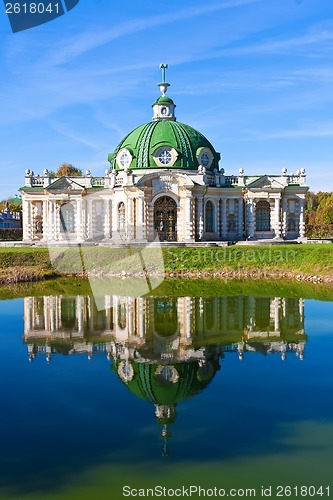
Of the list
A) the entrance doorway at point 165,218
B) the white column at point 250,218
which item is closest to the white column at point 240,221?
the white column at point 250,218

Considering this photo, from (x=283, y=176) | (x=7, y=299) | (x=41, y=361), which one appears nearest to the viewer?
(x=41, y=361)

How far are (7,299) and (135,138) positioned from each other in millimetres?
24986

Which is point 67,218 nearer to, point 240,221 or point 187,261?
point 240,221

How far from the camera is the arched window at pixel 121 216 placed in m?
46.8

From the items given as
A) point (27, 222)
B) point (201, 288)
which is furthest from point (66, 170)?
point (201, 288)

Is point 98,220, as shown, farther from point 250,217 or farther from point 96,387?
point 96,387

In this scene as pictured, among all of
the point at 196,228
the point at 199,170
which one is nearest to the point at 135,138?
the point at 199,170

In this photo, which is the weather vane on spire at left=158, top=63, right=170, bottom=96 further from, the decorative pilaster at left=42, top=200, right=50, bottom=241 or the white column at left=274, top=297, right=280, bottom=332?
the white column at left=274, top=297, right=280, bottom=332

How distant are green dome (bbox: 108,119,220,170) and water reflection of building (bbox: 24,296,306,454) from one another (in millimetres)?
21988

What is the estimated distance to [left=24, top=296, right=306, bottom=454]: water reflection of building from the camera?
542 inches

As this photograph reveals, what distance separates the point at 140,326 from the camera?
19.8 m

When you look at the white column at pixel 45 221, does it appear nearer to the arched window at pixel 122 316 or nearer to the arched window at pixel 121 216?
the arched window at pixel 121 216

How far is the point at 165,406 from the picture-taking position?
1192 cm

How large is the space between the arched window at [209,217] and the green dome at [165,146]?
3.41 meters
